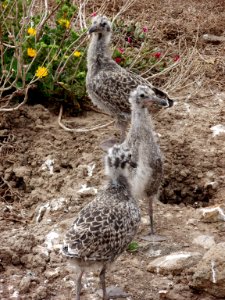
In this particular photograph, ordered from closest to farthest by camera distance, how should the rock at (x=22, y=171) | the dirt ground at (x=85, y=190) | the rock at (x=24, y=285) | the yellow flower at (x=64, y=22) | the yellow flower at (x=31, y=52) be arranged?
the rock at (x=24, y=285)
the dirt ground at (x=85, y=190)
the rock at (x=22, y=171)
the yellow flower at (x=31, y=52)
the yellow flower at (x=64, y=22)

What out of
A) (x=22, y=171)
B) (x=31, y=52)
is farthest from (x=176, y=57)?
(x=22, y=171)

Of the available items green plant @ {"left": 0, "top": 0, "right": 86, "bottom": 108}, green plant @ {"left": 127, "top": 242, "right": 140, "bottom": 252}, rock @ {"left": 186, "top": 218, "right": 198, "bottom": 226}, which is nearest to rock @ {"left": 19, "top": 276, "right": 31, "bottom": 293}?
green plant @ {"left": 127, "top": 242, "right": 140, "bottom": 252}

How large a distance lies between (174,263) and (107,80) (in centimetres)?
237

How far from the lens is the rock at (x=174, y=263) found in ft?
18.4

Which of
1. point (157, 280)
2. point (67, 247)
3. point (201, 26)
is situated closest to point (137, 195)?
point (157, 280)

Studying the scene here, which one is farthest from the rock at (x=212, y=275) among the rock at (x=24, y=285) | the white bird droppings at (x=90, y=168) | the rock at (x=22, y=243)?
the white bird droppings at (x=90, y=168)

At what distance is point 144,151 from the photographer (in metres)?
6.27

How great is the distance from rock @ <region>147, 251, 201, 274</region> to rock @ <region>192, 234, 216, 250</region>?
8.8 inches

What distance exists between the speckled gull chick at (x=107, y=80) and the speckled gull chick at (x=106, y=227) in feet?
5.19

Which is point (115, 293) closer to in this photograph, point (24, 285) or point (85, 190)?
point (24, 285)

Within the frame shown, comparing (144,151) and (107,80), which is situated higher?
(107,80)

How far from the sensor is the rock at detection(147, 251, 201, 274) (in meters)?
5.61

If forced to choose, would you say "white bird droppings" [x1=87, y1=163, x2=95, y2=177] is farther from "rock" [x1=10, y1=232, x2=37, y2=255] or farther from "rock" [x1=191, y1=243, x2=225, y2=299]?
"rock" [x1=191, y1=243, x2=225, y2=299]

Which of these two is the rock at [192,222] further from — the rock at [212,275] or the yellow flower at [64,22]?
the yellow flower at [64,22]
